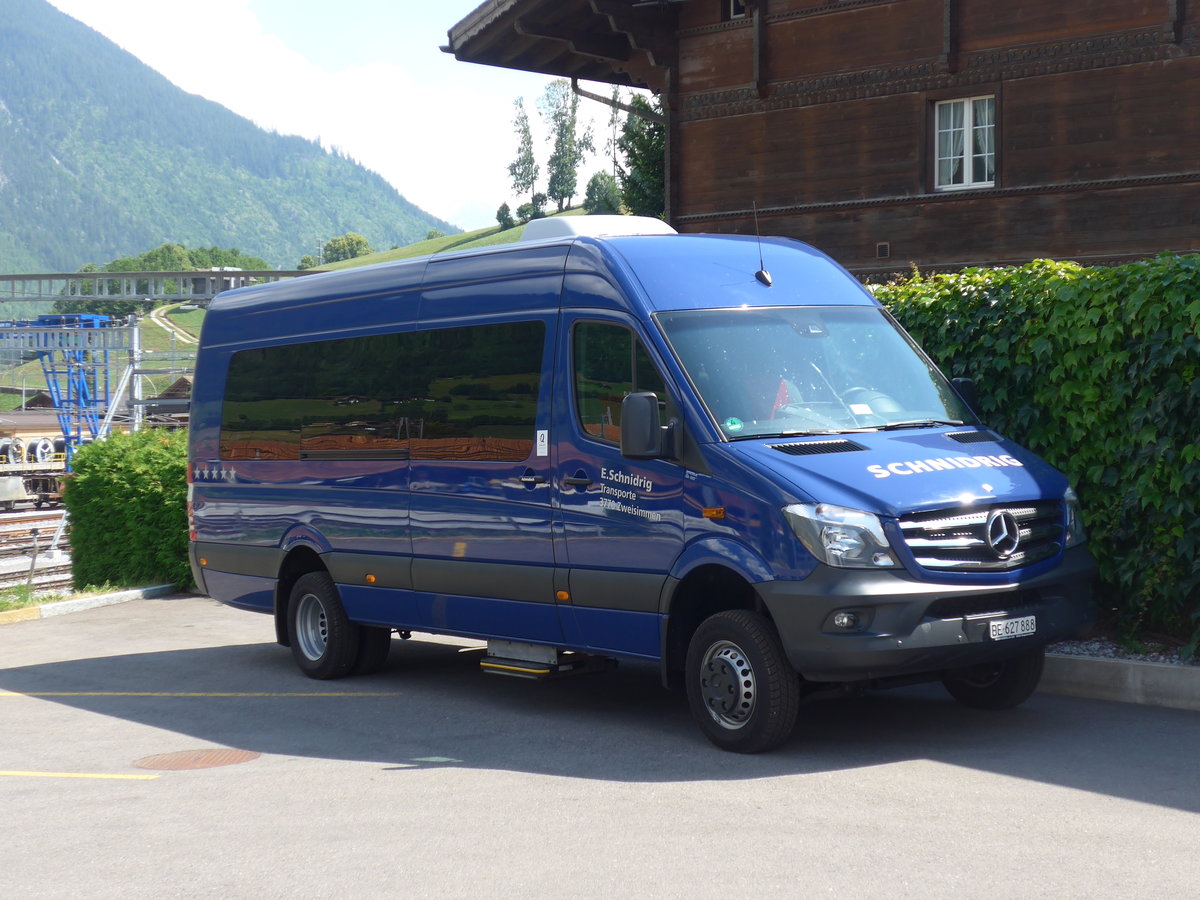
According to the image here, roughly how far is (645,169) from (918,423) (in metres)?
36.0

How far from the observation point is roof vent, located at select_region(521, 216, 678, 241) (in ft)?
31.8

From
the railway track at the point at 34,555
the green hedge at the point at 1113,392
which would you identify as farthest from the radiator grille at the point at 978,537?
the railway track at the point at 34,555

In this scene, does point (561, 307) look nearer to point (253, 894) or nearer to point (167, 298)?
point (253, 894)

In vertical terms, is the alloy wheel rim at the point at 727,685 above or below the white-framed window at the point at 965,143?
below

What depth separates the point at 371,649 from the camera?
37.8ft

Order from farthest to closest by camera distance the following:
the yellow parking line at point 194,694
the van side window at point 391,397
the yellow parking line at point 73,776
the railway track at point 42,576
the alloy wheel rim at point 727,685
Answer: the railway track at point 42,576
the yellow parking line at point 194,694
the van side window at point 391,397
the yellow parking line at point 73,776
the alloy wheel rim at point 727,685

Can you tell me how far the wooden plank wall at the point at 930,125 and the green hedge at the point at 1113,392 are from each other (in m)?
9.44

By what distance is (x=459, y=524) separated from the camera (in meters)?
9.91

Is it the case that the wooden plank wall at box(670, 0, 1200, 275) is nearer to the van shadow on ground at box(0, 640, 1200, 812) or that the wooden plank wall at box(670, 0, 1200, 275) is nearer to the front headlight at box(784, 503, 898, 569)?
the van shadow on ground at box(0, 640, 1200, 812)

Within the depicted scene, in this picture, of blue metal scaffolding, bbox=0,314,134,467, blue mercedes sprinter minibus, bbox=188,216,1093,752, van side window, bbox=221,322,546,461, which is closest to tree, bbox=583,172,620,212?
blue metal scaffolding, bbox=0,314,134,467

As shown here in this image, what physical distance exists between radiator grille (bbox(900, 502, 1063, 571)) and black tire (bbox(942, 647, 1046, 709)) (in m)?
0.89

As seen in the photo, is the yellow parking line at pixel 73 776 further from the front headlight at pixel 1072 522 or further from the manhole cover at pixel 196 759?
the front headlight at pixel 1072 522

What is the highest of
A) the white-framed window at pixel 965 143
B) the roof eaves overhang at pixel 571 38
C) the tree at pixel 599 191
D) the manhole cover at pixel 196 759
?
the tree at pixel 599 191

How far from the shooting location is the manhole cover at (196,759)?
8461mm
